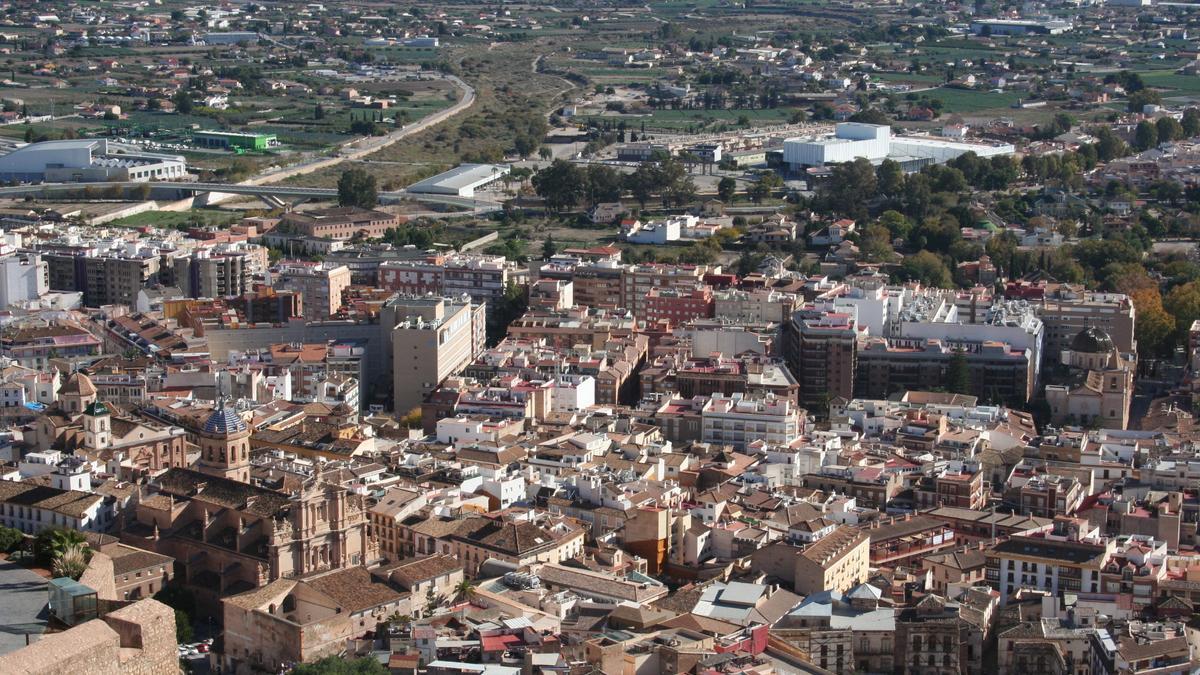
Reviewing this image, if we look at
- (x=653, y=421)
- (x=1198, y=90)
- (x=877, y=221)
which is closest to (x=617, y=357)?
(x=653, y=421)

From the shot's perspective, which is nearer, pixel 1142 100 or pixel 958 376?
pixel 958 376

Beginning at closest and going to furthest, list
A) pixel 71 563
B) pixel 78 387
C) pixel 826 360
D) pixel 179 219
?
1. pixel 71 563
2. pixel 78 387
3. pixel 826 360
4. pixel 179 219

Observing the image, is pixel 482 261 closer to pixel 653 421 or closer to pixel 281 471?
pixel 653 421

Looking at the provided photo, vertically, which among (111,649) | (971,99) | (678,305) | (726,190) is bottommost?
(971,99)

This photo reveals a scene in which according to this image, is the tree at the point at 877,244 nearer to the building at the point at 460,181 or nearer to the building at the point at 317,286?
the building at the point at 460,181

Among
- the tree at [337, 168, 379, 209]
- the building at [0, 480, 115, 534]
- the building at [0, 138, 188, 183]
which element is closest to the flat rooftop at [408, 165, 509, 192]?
the tree at [337, 168, 379, 209]

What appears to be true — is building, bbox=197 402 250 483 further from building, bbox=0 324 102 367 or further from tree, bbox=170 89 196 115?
tree, bbox=170 89 196 115

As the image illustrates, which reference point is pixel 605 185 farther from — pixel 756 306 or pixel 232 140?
pixel 756 306

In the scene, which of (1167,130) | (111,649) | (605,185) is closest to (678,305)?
(605,185)
